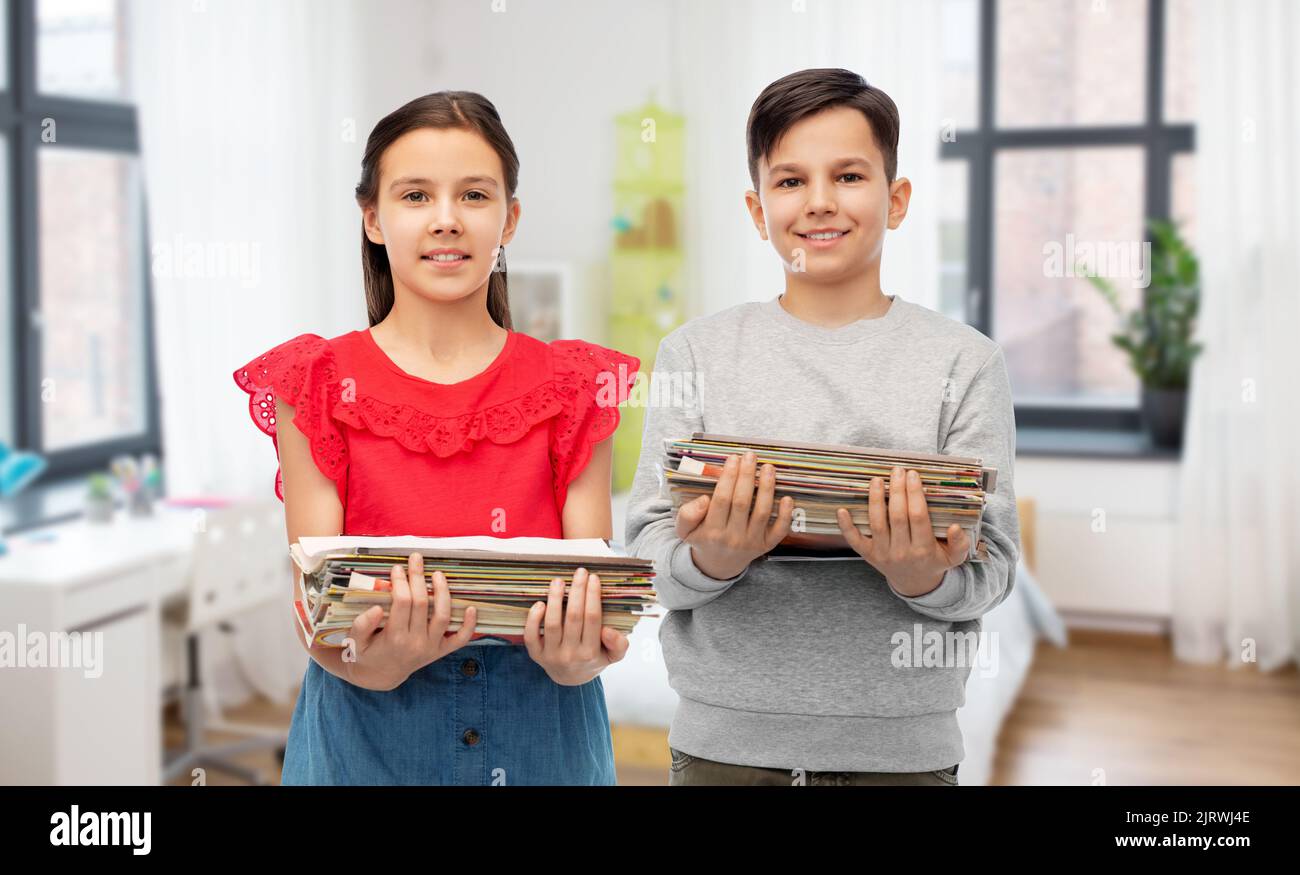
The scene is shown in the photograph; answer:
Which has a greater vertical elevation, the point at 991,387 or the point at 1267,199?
the point at 1267,199

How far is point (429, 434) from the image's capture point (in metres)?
1.01

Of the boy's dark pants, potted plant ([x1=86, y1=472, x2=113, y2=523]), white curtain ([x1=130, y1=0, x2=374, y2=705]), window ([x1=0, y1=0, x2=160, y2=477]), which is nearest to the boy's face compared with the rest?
the boy's dark pants

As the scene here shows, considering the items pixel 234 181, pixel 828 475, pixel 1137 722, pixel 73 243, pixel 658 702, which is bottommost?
pixel 1137 722

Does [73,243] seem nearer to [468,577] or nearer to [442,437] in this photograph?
[442,437]

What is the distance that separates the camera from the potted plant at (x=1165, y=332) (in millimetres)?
4410

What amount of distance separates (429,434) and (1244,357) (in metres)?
3.92

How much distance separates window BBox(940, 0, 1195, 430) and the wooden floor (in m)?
1.03

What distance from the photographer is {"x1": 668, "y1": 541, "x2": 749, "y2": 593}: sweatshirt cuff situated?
3.36 feet

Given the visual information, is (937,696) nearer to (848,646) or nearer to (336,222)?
(848,646)

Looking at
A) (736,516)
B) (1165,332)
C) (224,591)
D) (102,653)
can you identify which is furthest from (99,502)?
(1165,332)

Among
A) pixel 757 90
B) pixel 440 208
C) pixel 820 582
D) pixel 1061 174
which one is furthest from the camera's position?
pixel 1061 174
